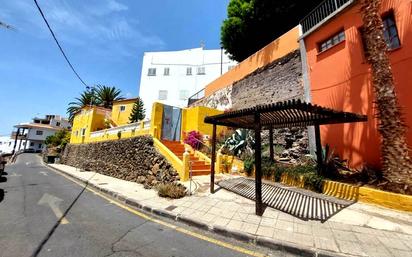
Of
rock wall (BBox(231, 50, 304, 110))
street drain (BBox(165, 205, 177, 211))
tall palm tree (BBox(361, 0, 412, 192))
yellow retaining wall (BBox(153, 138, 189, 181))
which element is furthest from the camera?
rock wall (BBox(231, 50, 304, 110))

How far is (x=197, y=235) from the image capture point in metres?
4.32

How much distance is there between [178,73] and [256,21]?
2106cm

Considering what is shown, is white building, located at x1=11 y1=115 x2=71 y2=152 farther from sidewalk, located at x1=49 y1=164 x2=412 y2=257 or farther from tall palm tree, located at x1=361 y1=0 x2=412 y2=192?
tall palm tree, located at x1=361 y1=0 x2=412 y2=192

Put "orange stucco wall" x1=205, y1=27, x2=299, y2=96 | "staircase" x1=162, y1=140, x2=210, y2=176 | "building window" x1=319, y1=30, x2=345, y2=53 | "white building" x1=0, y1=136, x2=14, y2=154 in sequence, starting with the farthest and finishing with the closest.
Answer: "white building" x1=0, y1=136, x2=14, y2=154
"orange stucco wall" x1=205, y1=27, x2=299, y2=96
"staircase" x1=162, y1=140, x2=210, y2=176
"building window" x1=319, y1=30, x2=345, y2=53

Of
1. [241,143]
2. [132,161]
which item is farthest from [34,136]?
[241,143]

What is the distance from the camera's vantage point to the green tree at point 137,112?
30.1 metres

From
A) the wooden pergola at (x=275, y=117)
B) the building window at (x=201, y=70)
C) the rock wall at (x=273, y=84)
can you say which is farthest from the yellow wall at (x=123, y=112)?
the wooden pergola at (x=275, y=117)

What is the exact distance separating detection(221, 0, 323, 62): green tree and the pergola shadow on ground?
12.9 metres

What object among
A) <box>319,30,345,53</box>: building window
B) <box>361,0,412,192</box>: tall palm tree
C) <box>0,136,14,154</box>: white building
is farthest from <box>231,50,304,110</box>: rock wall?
<box>0,136,14,154</box>: white building

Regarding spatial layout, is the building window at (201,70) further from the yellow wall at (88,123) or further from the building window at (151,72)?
the yellow wall at (88,123)

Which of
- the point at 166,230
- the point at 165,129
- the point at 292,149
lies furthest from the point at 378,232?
the point at 165,129

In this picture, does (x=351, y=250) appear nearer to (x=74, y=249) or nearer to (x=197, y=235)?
(x=197, y=235)

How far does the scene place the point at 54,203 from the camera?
6.85 metres

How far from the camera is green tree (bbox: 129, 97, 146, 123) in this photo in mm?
30125
